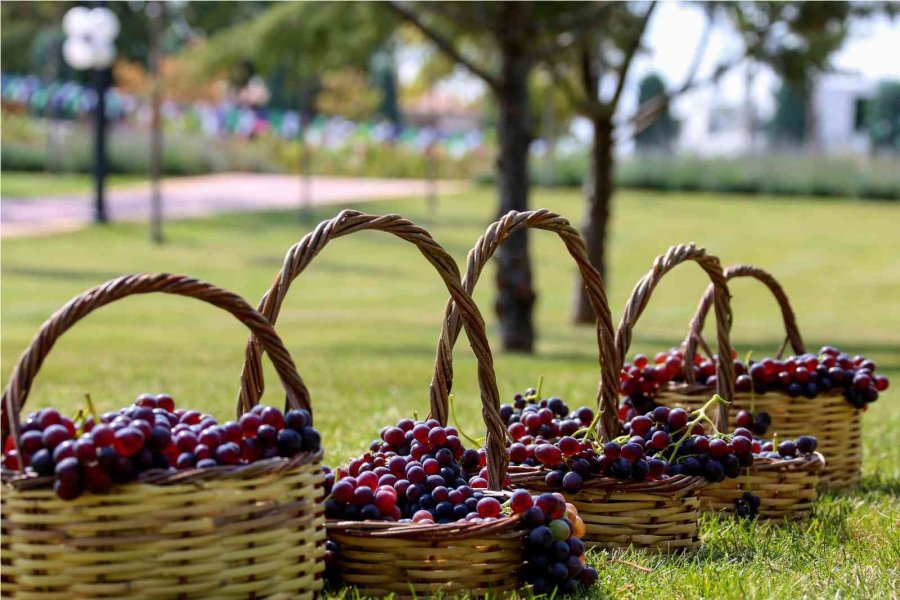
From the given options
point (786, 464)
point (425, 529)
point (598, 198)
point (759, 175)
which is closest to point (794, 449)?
point (786, 464)

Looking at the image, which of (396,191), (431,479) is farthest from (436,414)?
(396,191)

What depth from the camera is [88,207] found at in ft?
84.1

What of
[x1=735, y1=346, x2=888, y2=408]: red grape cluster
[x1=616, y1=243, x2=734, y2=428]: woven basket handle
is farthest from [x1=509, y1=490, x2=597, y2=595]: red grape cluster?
[x1=735, y1=346, x2=888, y2=408]: red grape cluster

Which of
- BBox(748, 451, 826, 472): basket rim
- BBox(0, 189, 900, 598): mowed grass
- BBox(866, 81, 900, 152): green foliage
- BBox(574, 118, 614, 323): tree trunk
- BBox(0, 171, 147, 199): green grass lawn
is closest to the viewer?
BBox(0, 189, 900, 598): mowed grass

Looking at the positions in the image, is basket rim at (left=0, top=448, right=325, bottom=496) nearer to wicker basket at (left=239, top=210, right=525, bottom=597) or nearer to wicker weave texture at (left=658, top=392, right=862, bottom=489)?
wicker basket at (left=239, top=210, right=525, bottom=597)

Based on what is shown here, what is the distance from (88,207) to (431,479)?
78.7 feet

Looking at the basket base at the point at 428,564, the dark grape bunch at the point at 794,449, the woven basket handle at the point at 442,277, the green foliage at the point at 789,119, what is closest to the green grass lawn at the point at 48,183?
the dark grape bunch at the point at 794,449

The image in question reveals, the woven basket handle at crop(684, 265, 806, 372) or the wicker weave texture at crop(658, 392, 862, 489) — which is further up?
the woven basket handle at crop(684, 265, 806, 372)

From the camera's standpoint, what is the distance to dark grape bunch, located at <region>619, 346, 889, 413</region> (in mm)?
4059

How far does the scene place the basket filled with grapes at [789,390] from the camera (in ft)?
13.3

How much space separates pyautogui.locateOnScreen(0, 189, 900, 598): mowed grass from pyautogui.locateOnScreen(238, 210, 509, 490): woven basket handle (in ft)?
1.31

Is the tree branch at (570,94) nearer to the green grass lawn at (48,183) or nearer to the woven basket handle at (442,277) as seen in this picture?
the woven basket handle at (442,277)

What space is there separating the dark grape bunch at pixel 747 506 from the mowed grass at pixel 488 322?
0.33 feet

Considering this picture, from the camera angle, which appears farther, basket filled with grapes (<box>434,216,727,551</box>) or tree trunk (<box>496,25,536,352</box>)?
tree trunk (<box>496,25,536,352</box>)
